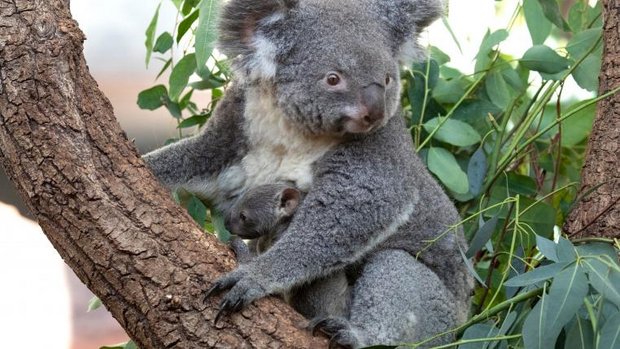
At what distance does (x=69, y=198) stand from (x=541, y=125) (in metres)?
2.42

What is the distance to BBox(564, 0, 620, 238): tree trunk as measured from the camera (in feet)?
10.6

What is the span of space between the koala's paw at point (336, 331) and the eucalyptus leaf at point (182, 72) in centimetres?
125

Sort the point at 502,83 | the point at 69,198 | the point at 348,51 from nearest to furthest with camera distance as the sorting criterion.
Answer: the point at 69,198 → the point at 348,51 → the point at 502,83

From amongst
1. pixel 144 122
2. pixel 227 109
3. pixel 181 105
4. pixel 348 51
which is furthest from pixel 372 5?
pixel 144 122

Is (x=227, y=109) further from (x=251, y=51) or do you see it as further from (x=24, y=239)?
(x=24, y=239)

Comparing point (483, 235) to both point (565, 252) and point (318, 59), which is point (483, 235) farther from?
point (318, 59)

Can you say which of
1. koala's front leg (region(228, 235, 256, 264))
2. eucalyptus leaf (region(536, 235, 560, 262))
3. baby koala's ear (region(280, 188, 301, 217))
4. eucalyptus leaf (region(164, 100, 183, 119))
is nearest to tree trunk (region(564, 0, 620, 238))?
eucalyptus leaf (region(536, 235, 560, 262))

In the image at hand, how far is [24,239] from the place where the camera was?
656 cm

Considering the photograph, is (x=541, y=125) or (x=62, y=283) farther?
(x=62, y=283)

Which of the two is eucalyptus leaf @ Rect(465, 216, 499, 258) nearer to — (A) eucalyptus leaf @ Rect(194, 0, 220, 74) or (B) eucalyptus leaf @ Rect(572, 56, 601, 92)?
(B) eucalyptus leaf @ Rect(572, 56, 601, 92)

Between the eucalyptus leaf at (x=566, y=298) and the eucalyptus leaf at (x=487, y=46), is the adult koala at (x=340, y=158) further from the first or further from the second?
the eucalyptus leaf at (x=566, y=298)

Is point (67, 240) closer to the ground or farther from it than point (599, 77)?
farther from it

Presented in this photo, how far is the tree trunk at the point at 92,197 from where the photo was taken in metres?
2.66

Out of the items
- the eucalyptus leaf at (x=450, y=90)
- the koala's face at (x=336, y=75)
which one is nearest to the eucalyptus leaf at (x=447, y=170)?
the eucalyptus leaf at (x=450, y=90)
